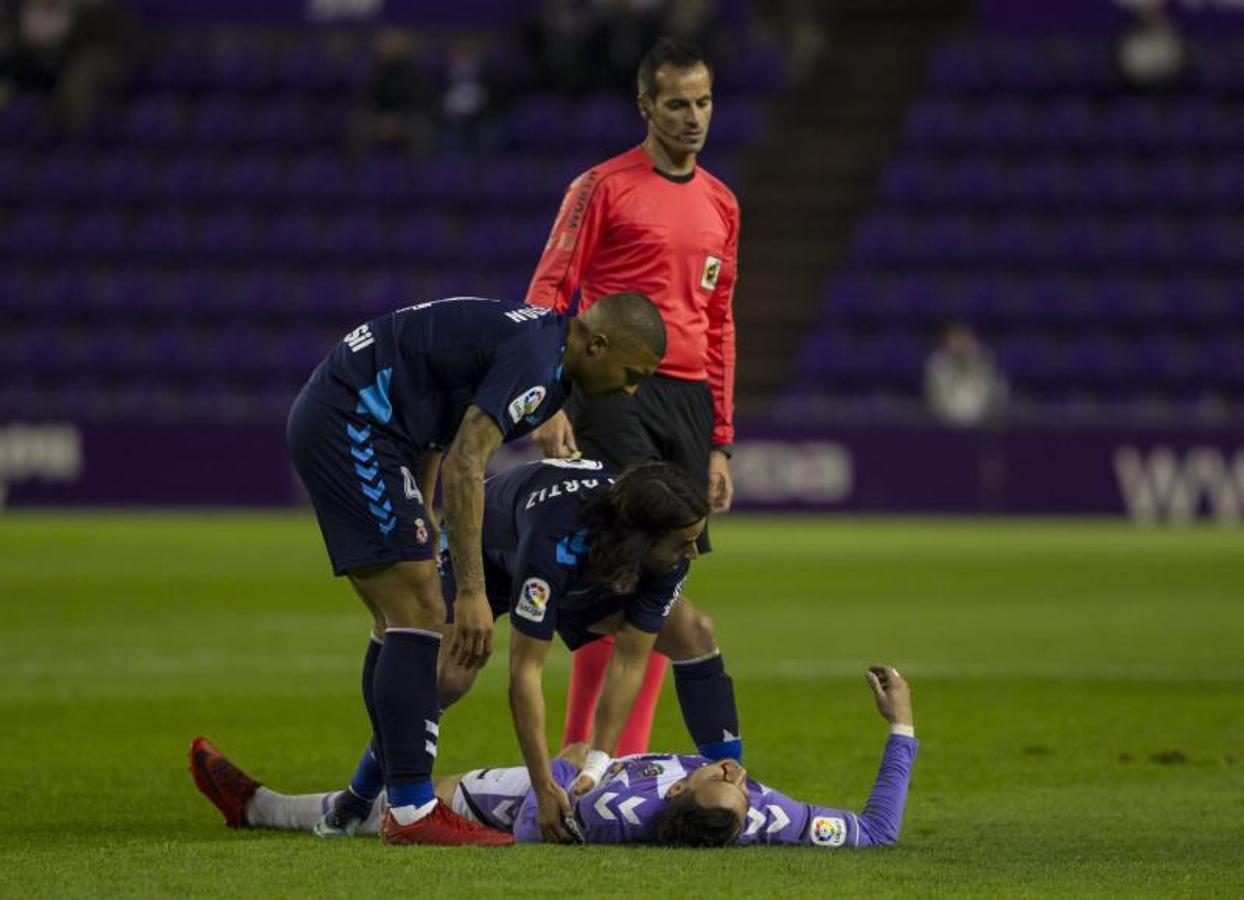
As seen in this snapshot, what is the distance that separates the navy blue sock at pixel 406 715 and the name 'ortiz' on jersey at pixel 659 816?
47 centimetres

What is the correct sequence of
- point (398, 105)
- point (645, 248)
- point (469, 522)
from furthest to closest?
point (398, 105), point (645, 248), point (469, 522)

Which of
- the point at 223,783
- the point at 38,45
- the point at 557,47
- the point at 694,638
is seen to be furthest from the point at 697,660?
the point at 38,45

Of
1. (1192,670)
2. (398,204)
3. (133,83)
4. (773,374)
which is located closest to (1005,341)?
(773,374)

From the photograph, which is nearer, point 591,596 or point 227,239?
point 591,596

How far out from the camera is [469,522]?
664cm

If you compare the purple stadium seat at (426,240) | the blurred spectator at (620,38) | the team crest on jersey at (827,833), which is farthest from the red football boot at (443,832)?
the blurred spectator at (620,38)

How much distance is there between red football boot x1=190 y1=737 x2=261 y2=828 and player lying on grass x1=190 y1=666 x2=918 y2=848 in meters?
0.23

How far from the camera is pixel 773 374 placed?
28.0 metres

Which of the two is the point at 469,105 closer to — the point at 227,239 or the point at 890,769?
the point at 227,239

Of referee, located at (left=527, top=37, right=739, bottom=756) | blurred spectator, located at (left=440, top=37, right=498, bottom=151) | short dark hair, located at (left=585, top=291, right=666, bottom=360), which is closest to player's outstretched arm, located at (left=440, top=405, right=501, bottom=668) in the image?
short dark hair, located at (left=585, top=291, right=666, bottom=360)

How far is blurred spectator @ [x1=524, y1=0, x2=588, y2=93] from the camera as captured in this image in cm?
2928

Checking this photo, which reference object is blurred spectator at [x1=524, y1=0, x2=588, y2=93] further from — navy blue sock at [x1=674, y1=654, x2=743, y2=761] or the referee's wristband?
the referee's wristband

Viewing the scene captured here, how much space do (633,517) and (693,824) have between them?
879 mm

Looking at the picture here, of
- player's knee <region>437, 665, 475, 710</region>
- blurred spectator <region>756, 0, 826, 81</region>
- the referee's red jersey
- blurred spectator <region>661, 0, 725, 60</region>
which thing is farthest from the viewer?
blurred spectator <region>756, 0, 826, 81</region>
